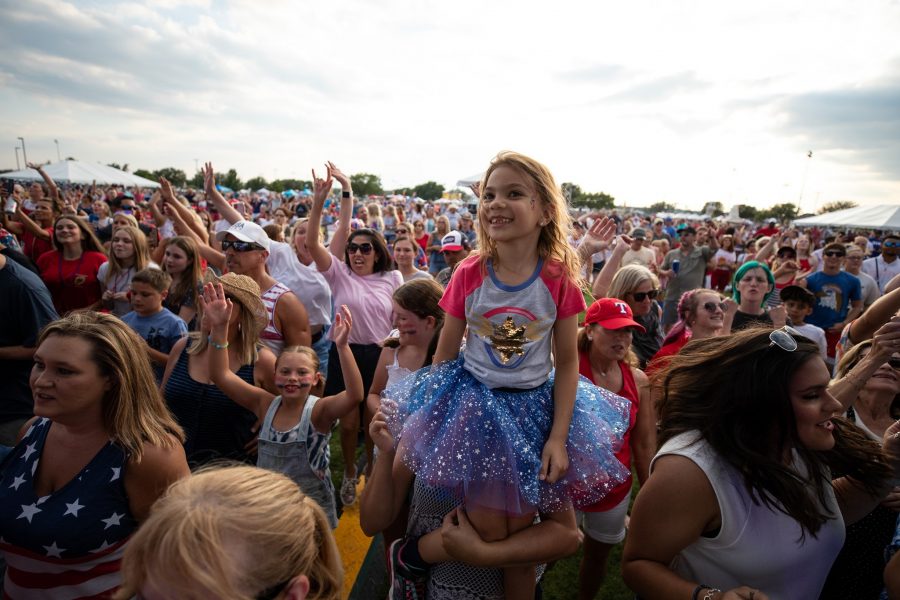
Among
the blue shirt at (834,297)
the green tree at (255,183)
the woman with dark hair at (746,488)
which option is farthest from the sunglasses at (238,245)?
the green tree at (255,183)

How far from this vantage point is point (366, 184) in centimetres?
9612

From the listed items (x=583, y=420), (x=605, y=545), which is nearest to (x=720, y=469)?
(x=583, y=420)

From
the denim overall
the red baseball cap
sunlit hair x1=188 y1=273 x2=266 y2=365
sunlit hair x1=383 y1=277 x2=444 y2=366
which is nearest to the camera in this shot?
the denim overall

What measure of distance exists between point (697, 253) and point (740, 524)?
820 cm

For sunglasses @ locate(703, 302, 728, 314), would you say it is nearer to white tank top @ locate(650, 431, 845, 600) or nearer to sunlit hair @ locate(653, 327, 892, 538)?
sunlit hair @ locate(653, 327, 892, 538)

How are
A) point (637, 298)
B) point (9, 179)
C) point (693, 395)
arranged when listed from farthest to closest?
point (9, 179) → point (637, 298) → point (693, 395)

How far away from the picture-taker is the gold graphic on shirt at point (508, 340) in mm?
2092

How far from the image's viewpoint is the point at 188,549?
1.24 m

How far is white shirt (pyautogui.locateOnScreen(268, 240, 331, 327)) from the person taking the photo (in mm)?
5117

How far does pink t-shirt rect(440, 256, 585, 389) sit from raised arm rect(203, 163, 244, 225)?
385 cm

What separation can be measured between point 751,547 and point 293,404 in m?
2.42

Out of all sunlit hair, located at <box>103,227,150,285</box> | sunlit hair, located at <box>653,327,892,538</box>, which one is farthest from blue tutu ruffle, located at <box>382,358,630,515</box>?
sunlit hair, located at <box>103,227,150,285</box>

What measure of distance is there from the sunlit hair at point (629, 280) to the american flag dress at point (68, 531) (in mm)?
3660

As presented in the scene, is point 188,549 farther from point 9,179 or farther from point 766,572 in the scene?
point 9,179
